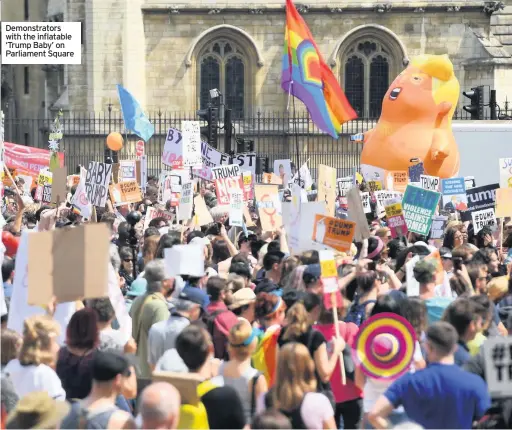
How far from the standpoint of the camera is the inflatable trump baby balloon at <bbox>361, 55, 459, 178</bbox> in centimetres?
2280

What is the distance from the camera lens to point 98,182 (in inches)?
652

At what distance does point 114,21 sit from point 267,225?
22207mm

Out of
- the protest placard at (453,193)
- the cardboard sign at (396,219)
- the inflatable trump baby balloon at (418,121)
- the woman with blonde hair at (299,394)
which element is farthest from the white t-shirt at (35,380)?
the inflatable trump baby balloon at (418,121)

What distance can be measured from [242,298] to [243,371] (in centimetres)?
167

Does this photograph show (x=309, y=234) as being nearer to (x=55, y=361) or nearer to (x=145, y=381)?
(x=145, y=381)

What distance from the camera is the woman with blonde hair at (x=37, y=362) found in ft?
23.8

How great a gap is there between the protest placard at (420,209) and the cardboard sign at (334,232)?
9.12 ft

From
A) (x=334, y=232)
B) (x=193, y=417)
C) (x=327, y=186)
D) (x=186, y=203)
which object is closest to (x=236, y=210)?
(x=186, y=203)

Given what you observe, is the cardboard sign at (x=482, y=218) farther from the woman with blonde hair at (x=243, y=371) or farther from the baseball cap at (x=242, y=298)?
the woman with blonde hair at (x=243, y=371)

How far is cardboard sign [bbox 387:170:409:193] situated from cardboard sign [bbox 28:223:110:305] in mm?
12934

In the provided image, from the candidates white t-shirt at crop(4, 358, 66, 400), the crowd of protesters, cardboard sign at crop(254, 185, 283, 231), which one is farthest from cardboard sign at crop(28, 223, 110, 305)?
cardboard sign at crop(254, 185, 283, 231)

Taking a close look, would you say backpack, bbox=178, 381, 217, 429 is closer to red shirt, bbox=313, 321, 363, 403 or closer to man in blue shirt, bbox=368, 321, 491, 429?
man in blue shirt, bbox=368, 321, 491, 429

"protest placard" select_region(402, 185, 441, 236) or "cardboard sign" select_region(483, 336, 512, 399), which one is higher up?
"protest placard" select_region(402, 185, 441, 236)

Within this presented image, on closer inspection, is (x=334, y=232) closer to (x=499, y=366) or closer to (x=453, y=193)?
(x=499, y=366)
